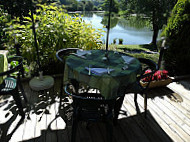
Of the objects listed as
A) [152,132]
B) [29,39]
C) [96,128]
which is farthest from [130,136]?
[29,39]

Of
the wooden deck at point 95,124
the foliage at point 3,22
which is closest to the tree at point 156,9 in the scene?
the wooden deck at point 95,124

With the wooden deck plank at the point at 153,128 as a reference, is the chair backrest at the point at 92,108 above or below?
above

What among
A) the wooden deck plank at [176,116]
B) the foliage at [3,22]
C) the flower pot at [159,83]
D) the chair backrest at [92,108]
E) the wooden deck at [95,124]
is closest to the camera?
the chair backrest at [92,108]

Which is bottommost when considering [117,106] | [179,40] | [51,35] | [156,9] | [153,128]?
[153,128]

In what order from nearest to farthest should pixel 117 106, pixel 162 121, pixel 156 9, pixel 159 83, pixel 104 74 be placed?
1. pixel 104 74
2. pixel 117 106
3. pixel 162 121
4. pixel 159 83
5. pixel 156 9

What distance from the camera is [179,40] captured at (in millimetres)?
3238

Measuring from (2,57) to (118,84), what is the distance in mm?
1478

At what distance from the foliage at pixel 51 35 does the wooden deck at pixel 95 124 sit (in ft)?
2.76

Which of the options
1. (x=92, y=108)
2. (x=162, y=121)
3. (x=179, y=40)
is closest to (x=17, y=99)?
(x=92, y=108)

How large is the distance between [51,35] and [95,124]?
1.88 meters

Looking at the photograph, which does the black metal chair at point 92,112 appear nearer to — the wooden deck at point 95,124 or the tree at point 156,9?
the wooden deck at point 95,124

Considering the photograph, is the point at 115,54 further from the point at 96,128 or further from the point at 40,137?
the point at 40,137

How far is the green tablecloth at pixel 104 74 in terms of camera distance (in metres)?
1.36

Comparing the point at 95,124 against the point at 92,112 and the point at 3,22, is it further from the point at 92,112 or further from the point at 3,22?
the point at 3,22
